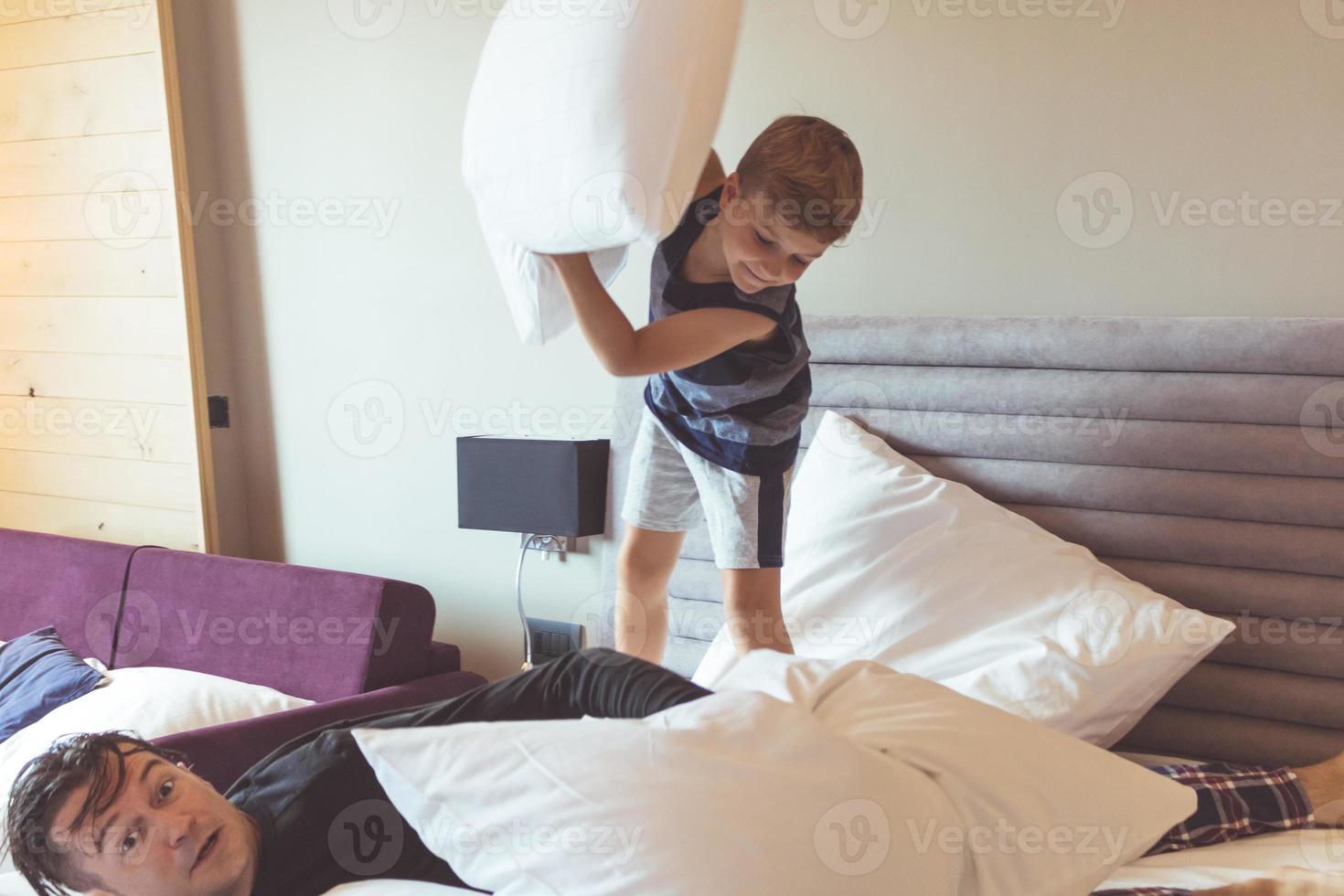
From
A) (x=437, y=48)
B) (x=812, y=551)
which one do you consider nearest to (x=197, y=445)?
(x=437, y=48)

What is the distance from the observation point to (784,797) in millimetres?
1027

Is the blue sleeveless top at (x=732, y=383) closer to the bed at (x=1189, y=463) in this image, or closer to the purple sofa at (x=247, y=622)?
the bed at (x=1189, y=463)

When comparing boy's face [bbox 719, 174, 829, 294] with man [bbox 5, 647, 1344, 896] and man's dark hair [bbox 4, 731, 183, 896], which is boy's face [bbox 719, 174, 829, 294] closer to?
man [bbox 5, 647, 1344, 896]

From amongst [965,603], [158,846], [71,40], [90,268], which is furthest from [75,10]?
[965,603]

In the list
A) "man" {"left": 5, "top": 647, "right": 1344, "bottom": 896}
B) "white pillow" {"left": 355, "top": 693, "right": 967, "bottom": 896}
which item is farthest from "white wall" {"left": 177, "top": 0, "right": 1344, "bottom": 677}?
"white pillow" {"left": 355, "top": 693, "right": 967, "bottom": 896}

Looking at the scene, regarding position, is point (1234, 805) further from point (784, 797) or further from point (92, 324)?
point (92, 324)

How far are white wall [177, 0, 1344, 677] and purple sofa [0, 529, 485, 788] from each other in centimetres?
54

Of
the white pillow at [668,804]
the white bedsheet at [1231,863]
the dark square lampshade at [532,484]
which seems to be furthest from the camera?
the dark square lampshade at [532,484]

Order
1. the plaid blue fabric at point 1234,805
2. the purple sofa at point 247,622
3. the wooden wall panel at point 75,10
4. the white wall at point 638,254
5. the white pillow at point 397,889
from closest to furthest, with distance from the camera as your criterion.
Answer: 1. the white pillow at point 397,889
2. the plaid blue fabric at point 1234,805
3. the white wall at point 638,254
4. the purple sofa at point 247,622
5. the wooden wall panel at point 75,10

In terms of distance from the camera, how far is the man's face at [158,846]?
1.34 metres

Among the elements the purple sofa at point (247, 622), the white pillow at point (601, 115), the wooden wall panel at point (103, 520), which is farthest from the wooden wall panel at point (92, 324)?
the white pillow at point (601, 115)

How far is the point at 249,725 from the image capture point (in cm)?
212

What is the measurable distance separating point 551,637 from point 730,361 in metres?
1.40

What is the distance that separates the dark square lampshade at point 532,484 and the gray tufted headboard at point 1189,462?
0.74 m
